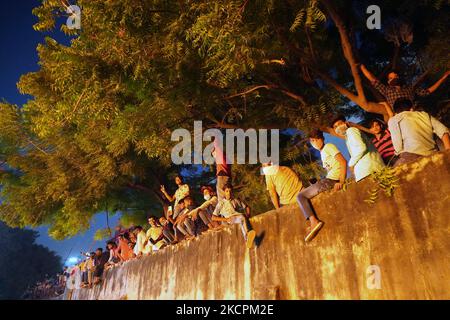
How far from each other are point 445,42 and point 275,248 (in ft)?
18.5

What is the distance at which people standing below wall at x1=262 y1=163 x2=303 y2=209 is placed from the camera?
5.62m

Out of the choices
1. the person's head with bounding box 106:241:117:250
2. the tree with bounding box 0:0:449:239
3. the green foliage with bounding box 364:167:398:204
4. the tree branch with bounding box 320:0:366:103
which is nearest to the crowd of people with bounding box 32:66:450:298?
the green foliage with bounding box 364:167:398:204

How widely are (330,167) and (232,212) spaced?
2.21 m

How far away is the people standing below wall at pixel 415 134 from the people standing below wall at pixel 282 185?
1923mm

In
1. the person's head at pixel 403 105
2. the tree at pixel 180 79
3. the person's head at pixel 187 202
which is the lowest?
the person's head at pixel 403 105

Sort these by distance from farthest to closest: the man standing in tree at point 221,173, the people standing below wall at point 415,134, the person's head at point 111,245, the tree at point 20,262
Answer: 1. the tree at point 20,262
2. the person's head at point 111,245
3. the man standing in tree at point 221,173
4. the people standing below wall at point 415,134

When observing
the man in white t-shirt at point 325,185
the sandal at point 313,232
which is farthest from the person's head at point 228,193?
the sandal at point 313,232

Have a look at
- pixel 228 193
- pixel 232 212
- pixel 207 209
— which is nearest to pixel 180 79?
pixel 228 193

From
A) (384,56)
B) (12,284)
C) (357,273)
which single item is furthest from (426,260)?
(12,284)

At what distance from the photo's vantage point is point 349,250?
156 inches

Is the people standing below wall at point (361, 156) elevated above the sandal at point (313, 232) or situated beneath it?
elevated above

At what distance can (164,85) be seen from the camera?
7.23m

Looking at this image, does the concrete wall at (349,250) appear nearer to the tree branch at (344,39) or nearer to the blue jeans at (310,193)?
the blue jeans at (310,193)

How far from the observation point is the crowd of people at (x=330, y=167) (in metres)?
3.98
